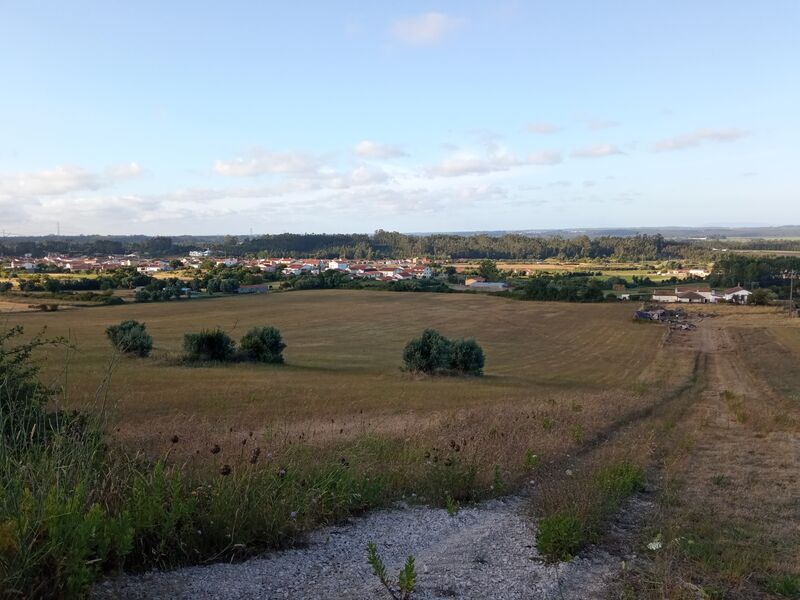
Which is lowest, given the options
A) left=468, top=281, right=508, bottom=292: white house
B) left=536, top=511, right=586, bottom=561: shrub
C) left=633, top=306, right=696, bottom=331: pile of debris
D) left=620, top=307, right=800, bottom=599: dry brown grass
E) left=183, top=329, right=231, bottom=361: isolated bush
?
left=633, top=306, right=696, bottom=331: pile of debris

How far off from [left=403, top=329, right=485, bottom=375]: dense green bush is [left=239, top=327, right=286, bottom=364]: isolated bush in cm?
931

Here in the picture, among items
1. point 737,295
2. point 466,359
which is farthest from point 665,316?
point 466,359

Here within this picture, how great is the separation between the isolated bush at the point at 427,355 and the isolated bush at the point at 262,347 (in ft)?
30.8

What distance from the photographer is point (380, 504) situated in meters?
6.67

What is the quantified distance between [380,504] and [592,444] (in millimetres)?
7115

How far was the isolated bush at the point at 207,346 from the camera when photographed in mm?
37062

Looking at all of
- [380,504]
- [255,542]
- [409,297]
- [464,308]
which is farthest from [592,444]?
[409,297]

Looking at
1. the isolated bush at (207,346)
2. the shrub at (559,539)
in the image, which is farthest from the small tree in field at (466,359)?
the shrub at (559,539)

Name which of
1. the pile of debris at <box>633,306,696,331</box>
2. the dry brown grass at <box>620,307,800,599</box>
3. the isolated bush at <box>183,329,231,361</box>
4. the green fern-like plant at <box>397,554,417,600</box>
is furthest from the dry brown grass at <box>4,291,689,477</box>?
the green fern-like plant at <box>397,554,417,600</box>

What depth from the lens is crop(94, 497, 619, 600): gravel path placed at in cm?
431

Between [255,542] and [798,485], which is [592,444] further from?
[255,542]

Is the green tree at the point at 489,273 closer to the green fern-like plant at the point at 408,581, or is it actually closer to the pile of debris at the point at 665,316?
the pile of debris at the point at 665,316

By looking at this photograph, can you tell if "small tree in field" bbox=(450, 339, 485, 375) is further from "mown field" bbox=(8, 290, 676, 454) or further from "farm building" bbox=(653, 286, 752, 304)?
"farm building" bbox=(653, 286, 752, 304)

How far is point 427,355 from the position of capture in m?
35.6
